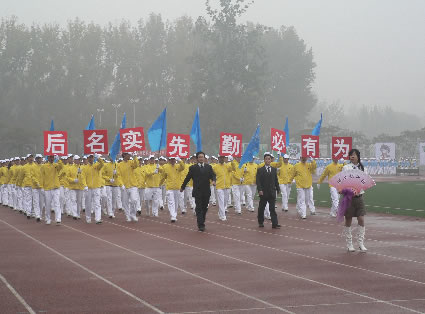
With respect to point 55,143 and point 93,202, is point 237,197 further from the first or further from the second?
point 55,143

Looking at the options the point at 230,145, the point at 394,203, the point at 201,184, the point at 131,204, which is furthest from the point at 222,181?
the point at 394,203

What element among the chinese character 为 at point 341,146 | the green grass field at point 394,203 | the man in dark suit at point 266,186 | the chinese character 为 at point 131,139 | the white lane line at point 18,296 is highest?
the chinese character 为 at point 131,139

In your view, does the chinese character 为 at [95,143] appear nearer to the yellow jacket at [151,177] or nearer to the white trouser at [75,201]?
the white trouser at [75,201]

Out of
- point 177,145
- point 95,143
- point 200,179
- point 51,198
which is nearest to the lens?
point 200,179

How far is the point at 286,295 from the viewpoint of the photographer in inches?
401

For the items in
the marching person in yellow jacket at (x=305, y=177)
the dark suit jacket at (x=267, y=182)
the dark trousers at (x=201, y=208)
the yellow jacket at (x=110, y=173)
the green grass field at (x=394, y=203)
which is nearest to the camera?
the dark trousers at (x=201, y=208)

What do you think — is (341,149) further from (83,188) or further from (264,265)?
(264,265)

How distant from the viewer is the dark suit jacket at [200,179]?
21.1 m

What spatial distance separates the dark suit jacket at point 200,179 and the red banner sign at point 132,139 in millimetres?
3289

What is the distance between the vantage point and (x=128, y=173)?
24656 millimetres

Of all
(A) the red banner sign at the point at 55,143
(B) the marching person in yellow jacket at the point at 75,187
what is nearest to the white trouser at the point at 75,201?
(B) the marching person in yellow jacket at the point at 75,187

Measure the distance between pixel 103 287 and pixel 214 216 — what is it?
1504cm

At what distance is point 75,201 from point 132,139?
3235mm

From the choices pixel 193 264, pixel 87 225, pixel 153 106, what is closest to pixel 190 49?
pixel 153 106
